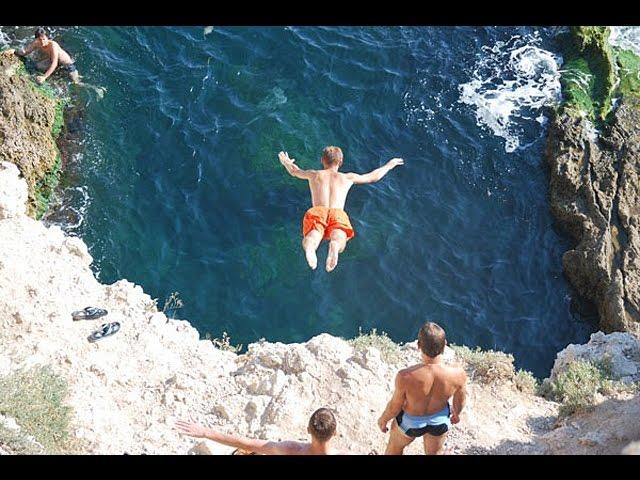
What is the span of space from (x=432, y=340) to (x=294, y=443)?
1712 mm

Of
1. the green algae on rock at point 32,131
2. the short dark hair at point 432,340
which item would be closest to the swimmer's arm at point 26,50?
the green algae on rock at point 32,131

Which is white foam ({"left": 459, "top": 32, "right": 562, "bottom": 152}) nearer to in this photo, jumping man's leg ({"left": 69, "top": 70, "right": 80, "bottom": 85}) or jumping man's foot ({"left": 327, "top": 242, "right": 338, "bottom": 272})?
jumping man's foot ({"left": 327, "top": 242, "right": 338, "bottom": 272})

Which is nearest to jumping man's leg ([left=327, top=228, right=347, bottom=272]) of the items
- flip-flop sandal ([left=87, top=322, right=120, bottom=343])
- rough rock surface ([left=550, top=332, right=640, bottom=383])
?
flip-flop sandal ([left=87, top=322, right=120, bottom=343])

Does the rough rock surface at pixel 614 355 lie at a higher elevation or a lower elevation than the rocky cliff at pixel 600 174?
lower

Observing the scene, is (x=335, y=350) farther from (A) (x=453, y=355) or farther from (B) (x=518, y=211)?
(B) (x=518, y=211)

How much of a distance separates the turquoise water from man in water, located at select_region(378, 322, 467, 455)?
6.00m

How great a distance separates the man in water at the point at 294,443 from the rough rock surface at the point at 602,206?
9.23 metres

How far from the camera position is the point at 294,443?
784 cm

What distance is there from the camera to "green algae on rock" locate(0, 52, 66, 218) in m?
15.9

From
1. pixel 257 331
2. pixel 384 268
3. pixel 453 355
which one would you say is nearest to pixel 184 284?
pixel 257 331

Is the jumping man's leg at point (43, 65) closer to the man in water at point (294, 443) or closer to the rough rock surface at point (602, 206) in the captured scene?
the rough rock surface at point (602, 206)

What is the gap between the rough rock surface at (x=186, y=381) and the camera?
1052 cm

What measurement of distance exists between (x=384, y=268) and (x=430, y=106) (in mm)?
4638

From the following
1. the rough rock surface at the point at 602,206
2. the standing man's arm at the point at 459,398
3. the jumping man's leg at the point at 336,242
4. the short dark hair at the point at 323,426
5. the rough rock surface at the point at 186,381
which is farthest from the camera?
the rough rock surface at the point at 602,206
